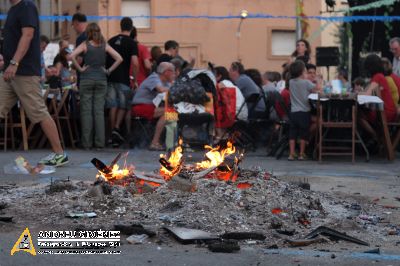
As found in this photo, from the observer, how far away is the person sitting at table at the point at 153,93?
15.2 m

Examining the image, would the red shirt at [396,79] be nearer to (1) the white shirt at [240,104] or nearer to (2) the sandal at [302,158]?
(2) the sandal at [302,158]

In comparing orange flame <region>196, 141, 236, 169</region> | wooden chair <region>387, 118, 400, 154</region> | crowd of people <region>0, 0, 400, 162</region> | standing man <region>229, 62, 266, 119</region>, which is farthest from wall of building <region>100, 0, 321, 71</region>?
orange flame <region>196, 141, 236, 169</region>

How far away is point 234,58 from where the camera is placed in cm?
3622

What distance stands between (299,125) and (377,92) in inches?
55.8

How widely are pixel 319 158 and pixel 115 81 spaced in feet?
12.8

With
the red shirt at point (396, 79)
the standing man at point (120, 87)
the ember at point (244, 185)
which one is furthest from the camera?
the standing man at point (120, 87)

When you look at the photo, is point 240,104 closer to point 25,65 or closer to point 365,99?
point 365,99

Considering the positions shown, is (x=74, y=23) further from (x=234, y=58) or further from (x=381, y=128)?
(x=234, y=58)

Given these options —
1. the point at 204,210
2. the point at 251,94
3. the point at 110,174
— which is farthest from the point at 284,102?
the point at 204,210

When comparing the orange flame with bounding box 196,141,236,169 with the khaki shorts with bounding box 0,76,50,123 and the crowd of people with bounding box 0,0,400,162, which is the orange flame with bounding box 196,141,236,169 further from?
the crowd of people with bounding box 0,0,400,162

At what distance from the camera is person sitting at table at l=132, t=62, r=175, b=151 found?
15.2 m

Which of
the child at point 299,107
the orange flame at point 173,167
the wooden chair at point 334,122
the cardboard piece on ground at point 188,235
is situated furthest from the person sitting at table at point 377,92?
the cardboard piece on ground at point 188,235

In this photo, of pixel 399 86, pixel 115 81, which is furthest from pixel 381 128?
pixel 115 81

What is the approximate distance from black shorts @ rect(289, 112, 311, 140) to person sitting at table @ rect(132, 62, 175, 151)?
2.33m
